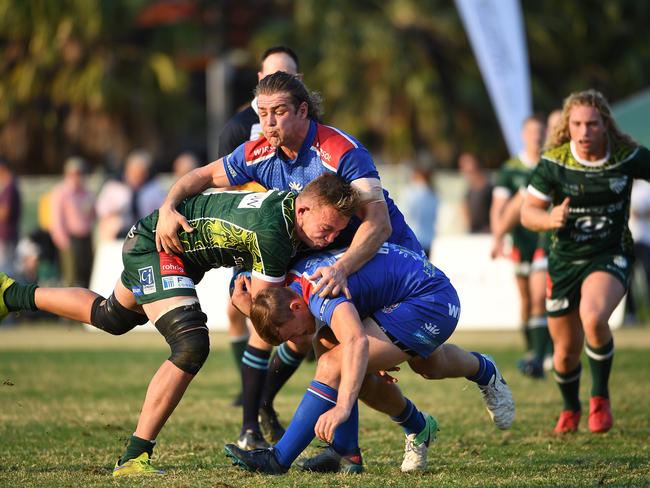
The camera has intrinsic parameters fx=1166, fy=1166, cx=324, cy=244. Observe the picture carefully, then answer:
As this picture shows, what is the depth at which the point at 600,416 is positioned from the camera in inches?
293

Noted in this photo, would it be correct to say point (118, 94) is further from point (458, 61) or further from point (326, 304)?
point (326, 304)

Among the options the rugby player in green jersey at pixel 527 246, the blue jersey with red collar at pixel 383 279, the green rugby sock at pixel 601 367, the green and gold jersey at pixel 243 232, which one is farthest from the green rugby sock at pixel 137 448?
the rugby player in green jersey at pixel 527 246

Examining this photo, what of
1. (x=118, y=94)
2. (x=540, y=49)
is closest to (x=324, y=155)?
(x=118, y=94)

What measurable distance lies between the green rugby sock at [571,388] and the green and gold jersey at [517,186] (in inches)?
146

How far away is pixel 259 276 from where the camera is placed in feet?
18.8

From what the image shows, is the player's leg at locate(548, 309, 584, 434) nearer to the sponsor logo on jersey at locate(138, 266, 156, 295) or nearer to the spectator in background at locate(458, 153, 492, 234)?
the sponsor logo on jersey at locate(138, 266, 156, 295)

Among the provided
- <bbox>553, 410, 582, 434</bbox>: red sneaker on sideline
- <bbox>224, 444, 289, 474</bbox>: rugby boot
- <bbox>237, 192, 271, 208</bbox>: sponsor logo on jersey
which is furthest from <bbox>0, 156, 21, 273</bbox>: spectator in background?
<bbox>224, 444, 289, 474</bbox>: rugby boot

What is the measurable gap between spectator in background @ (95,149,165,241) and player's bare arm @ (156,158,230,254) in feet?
33.1

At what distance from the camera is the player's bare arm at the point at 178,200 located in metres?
5.91

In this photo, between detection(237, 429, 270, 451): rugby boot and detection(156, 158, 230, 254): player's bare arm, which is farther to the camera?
detection(237, 429, 270, 451): rugby boot

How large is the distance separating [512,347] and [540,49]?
50.9 feet

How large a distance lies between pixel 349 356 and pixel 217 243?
0.99 meters

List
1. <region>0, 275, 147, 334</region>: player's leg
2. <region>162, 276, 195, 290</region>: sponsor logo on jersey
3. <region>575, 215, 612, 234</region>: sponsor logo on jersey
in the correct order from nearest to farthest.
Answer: <region>162, 276, 195, 290</region>: sponsor logo on jersey → <region>0, 275, 147, 334</region>: player's leg → <region>575, 215, 612, 234</region>: sponsor logo on jersey

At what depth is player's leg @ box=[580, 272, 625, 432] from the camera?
7.27m
